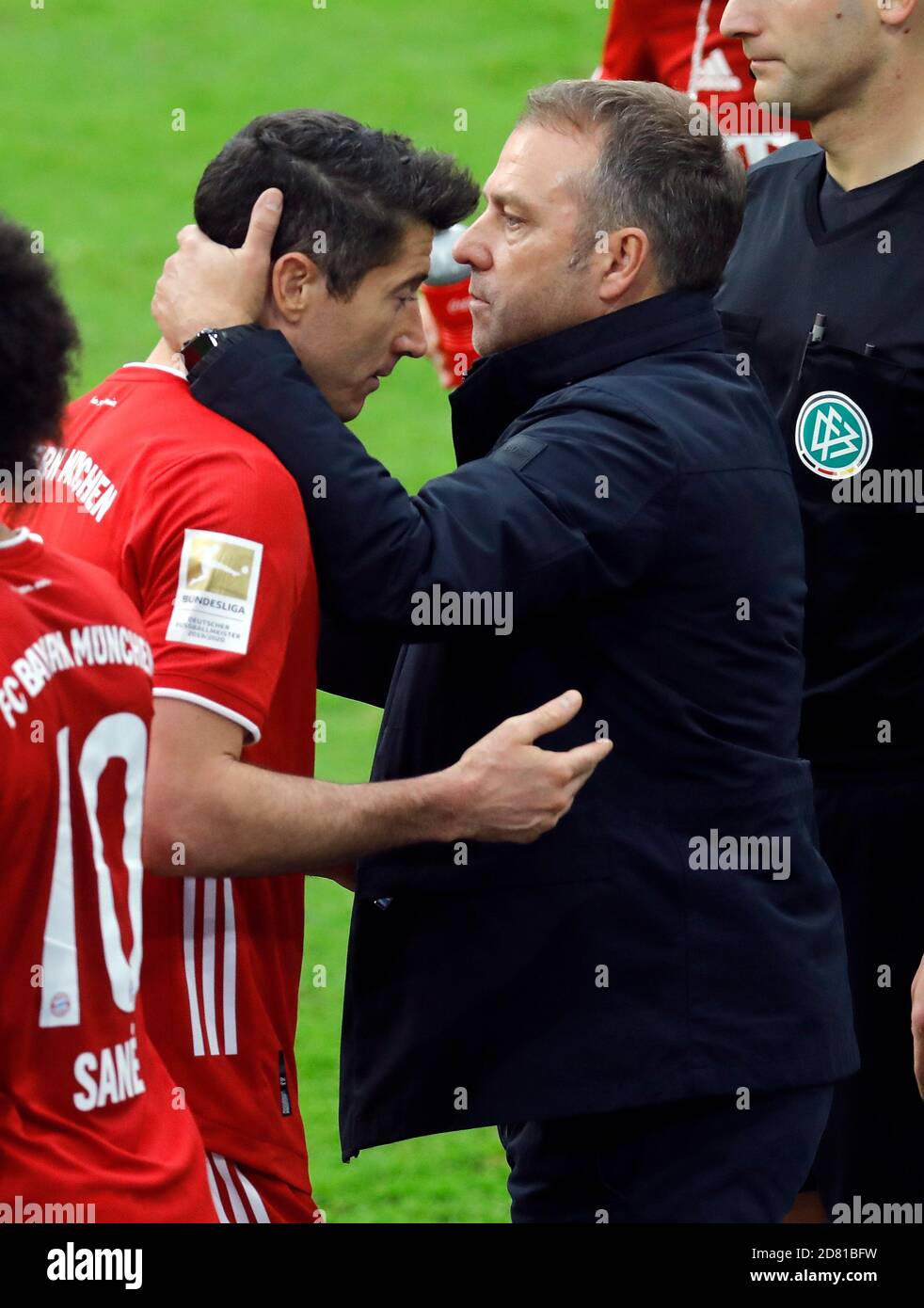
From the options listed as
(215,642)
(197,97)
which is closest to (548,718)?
(215,642)

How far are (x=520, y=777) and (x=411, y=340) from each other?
2.32 ft

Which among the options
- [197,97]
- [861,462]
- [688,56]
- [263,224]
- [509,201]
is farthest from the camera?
[197,97]

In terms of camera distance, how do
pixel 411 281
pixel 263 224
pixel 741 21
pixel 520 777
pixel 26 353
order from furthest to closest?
pixel 741 21 < pixel 411 281 < pixel 263 224 < pixel 520 777 < pixel 26 353

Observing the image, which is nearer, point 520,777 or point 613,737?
point 520,777

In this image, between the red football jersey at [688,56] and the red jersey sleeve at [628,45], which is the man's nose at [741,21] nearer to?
the red football jersey at [688,56]

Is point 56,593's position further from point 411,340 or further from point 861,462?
point 861,462

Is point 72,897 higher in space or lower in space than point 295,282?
lower

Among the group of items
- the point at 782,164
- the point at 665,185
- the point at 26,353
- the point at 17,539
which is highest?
the point at 782,164

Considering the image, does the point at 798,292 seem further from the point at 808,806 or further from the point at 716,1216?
the point at 716,1216

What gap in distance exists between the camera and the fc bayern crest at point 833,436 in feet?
12.5

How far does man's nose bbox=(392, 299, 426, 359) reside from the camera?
3309mm

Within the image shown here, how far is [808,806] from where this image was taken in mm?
3338

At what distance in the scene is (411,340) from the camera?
3.32 metres
